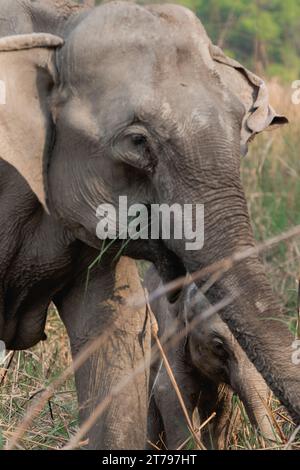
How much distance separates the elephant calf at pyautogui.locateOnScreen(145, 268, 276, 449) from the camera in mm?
5488

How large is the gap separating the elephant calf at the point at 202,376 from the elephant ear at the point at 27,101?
52.5 inches

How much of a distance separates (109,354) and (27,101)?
968 mm

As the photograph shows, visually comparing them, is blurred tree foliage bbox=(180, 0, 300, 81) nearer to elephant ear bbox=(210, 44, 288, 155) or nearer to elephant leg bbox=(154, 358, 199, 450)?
elephant leg bbox=(154, 358, 199, 450)

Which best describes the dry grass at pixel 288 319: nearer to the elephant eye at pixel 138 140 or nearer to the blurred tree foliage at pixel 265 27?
the elephant eye at pixel 138 140

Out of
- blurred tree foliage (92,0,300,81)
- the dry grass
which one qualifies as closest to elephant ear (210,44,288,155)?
the dry grass

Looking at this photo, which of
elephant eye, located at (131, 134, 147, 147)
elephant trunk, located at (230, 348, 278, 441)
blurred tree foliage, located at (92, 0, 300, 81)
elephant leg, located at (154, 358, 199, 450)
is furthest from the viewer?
blurred tree foliage, located at (92, 0, 300, 81)

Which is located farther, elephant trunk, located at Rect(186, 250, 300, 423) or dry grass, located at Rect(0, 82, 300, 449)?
dry grass, located at Rect(0, 82, 300, 449)

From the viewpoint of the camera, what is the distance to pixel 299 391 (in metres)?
3.75

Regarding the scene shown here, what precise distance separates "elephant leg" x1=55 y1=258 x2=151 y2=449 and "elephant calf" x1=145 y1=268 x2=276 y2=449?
66cm

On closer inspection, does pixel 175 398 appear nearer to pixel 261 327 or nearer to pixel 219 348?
pixel 219 348

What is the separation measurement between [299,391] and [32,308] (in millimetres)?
1350

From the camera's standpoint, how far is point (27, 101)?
4371 millimetres

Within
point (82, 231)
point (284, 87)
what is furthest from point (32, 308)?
point (284, 87)

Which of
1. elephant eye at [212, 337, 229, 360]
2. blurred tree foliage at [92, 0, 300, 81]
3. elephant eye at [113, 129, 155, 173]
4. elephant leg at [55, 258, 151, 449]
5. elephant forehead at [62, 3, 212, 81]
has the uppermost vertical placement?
elephant forehead at [62, 3, 212, 81]
